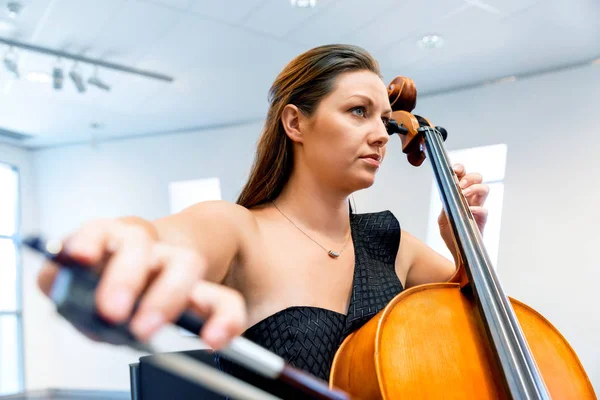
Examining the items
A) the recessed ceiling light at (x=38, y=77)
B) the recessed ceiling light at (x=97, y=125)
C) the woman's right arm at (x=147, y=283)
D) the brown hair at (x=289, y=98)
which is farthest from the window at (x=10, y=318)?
the woman's right arm at (x=147, y=283)

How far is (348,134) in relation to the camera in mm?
1081

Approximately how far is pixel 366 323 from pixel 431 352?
0.14 m

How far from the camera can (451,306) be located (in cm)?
98

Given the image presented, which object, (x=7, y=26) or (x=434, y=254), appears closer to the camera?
(x=434, y=254)

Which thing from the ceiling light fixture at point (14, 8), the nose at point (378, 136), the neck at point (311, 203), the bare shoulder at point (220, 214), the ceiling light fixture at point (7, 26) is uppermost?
the ceiling light fixture at point (7, 26)

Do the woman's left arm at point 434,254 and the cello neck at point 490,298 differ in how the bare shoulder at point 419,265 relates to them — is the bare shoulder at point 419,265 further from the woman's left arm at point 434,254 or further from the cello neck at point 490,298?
the cello neck at point 490,298

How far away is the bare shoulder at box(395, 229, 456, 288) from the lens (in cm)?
133

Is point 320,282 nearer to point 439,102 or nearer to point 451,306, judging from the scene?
point 451,306

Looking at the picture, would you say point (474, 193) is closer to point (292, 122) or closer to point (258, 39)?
point (292, 122)

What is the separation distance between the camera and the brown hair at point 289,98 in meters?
1.14

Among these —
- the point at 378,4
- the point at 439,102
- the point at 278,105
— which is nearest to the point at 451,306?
the point at 278,105

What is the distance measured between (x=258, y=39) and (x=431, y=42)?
1286 millimetres

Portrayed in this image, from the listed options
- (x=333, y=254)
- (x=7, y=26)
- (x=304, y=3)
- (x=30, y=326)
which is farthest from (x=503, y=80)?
(x=30, y=326)

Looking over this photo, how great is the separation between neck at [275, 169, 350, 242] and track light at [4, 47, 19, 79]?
3957 mm
